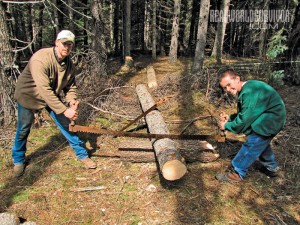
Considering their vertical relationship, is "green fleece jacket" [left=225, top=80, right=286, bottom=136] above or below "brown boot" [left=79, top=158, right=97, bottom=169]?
above

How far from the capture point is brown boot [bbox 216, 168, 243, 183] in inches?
165

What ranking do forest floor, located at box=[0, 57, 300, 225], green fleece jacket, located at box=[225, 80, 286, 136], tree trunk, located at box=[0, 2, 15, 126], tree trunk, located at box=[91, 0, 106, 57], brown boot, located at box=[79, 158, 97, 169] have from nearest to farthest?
forest floor, located at box=[0, 57, 300, 225] → green fleece jacket, located at box=[225, 80, 286, 136] → brown boot, located at box=[79, 158, 97, 169] → tree trunk, located at box=[0, 2, 15, 126] → tree trunk, located at box=[91, 0, 106, 57]

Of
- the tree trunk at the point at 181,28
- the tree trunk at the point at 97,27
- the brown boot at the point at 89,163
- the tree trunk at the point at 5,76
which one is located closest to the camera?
the brown boot at the point at 89,163

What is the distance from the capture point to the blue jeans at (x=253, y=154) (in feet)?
12.7

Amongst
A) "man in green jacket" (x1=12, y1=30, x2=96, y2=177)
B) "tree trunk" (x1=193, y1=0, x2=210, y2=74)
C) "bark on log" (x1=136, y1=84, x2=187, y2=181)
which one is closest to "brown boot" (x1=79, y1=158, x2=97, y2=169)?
"man in green jacket" (x1=12, y1=30, x2=96, y2=177)

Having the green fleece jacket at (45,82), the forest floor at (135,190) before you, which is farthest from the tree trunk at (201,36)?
the green fleece jacket at (45,82)

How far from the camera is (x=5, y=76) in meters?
5.39

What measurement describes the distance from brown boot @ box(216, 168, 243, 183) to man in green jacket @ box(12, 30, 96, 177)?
2.25 metres

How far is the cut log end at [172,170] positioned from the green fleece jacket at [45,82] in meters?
1.81

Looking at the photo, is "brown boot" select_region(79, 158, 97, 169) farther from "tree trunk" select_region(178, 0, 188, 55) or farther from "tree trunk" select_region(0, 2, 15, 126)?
"tree trunk" select_region(178, 0, 188, 55)

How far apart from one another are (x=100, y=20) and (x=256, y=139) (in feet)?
27.0

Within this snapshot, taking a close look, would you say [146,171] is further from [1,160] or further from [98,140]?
[1,160]

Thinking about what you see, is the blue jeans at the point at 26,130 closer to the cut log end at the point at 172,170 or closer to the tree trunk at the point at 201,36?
the cut log end at the point at 172,170

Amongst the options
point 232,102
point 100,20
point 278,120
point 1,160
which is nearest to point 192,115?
point 232,102
